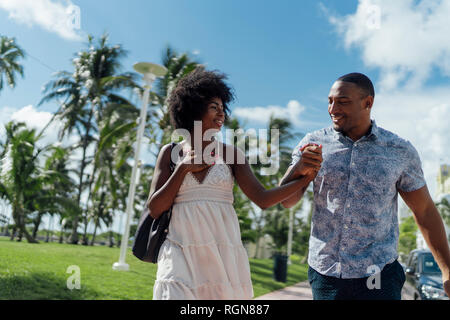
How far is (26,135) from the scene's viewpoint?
450 inches

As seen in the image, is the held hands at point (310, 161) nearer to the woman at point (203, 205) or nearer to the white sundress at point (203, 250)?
the woman at point (203, 205)

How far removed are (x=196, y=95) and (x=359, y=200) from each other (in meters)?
1.07

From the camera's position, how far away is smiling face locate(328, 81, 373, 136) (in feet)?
7.28

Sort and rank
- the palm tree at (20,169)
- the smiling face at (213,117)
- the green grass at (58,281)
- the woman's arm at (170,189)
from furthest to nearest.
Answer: the palm tree at (20,169) < the green grass at (58,281) < the smiling face at (213,117) < the woman's arm at (170,189)

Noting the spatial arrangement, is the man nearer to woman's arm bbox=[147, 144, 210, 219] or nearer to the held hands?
the held hands

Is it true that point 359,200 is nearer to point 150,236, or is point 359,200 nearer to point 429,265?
point 150,236

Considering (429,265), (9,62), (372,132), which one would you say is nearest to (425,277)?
(429,265)

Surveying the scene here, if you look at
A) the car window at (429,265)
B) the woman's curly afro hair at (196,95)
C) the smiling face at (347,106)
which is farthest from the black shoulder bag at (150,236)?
the car window at (429,265)

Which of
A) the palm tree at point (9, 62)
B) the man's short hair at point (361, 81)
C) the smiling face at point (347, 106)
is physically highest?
the palm tree at point (9, 62)

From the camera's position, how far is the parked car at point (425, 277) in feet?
22.4

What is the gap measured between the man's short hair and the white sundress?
0.94 m

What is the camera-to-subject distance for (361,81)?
89.4 inches

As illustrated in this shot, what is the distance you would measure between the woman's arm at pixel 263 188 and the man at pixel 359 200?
0.22ft
